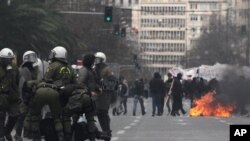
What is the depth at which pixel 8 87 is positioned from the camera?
2138cm

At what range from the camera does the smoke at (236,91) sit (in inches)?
1864

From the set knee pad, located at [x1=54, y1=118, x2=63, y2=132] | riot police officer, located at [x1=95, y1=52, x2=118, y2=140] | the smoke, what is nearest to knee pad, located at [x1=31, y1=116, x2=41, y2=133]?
knee pad, located at [x1=54, y1=118, x2=63, y2=132]

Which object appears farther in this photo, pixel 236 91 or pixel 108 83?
pixel 236 91

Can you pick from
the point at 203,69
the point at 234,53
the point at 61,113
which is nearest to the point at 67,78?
the point at 61,113

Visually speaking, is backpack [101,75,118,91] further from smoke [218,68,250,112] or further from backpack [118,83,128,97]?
backpack [118,83,128,97]

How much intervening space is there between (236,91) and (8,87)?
2776 centimetres

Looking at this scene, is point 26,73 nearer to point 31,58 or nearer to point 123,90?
point 31,58

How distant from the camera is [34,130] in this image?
18.8 metres

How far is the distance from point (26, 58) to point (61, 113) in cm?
376

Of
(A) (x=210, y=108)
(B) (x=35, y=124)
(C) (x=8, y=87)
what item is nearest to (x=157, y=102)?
(A) (x=210, y=108)

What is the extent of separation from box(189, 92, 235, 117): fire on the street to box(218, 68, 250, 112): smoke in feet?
0.85

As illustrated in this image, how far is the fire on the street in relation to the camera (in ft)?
154

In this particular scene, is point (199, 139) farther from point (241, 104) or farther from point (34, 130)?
point (241, 104)

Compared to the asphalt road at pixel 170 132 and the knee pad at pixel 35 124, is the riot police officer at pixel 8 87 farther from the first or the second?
the asphalt road at pixel 170 132
